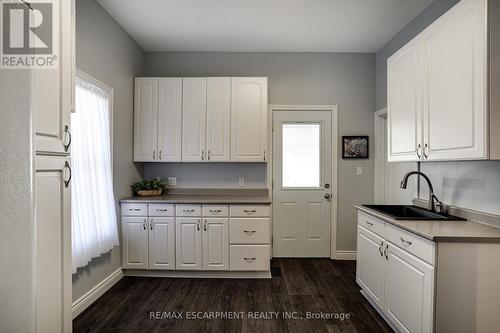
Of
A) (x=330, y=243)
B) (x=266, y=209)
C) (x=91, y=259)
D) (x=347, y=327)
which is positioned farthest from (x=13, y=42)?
(x=330, y=243)

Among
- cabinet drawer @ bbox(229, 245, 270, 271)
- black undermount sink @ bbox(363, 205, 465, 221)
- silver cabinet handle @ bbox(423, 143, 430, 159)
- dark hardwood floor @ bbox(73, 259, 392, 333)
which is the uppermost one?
silver cabinet handle @ bbox(423, 143, 430, 159)

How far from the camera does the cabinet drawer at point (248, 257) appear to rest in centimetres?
301

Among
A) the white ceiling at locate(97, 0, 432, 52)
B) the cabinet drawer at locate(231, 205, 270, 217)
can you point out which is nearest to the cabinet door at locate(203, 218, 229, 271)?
the cabinet drawer at locate(231, 205, 270, 217)

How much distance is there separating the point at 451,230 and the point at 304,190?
205 cm

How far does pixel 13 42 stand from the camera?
95 cm

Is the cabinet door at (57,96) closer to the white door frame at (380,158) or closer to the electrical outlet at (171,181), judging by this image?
the electrical outlet at (171,181)

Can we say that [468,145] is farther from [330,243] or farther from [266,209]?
[330,243]

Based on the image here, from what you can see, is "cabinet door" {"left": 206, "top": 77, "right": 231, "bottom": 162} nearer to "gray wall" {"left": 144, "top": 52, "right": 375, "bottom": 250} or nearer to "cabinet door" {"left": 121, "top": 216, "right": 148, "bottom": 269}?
"gray wall" {"left": 144, "top": 52, "right": 375, "bottom": 250}

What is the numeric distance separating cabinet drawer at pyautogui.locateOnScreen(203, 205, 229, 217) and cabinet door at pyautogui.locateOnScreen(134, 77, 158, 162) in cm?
99

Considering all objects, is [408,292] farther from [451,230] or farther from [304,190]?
[304,190]

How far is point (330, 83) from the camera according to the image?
12.0 feet

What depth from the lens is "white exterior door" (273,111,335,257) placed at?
3.66m

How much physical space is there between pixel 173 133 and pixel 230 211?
1.26 m

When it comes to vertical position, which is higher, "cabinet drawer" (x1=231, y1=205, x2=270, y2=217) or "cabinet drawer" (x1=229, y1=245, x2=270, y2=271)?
"cabinet drawer" (x1=231, y1=205, x2=270, y2=217)
